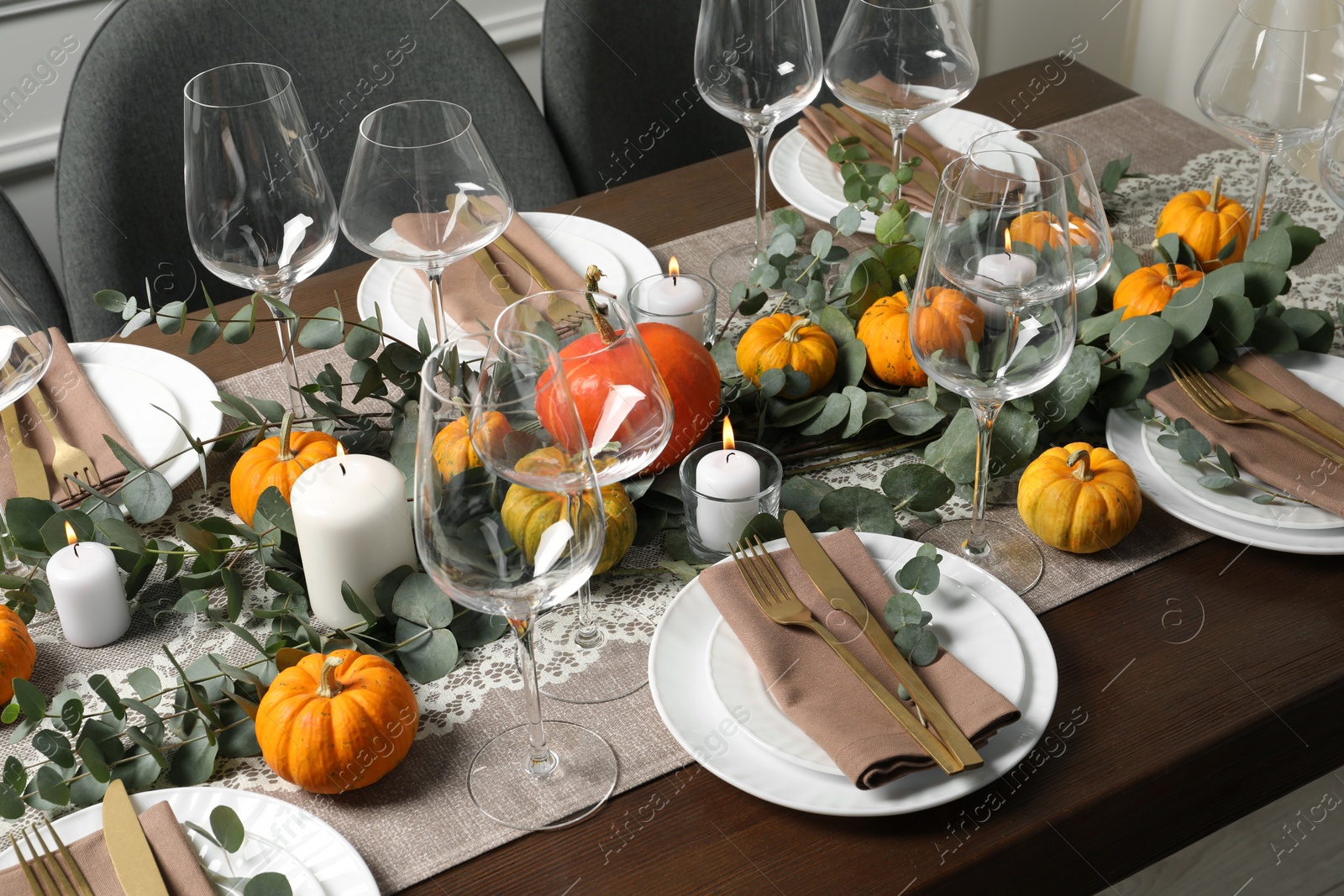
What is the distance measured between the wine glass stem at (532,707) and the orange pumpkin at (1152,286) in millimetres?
616

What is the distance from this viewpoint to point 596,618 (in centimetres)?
83

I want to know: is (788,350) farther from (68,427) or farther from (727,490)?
(68,427)

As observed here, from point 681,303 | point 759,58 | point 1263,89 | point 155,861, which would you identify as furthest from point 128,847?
point 1263,89

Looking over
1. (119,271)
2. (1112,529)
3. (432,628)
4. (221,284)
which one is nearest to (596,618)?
(432,628)

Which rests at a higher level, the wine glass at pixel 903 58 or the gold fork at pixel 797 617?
the wine glass at pixel 903 58

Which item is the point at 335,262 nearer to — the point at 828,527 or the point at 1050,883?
the point at 828,527

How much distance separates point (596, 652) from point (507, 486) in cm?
26

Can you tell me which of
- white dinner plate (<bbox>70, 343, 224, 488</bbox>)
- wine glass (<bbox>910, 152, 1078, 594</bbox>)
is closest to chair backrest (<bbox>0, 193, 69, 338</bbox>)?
white dinner plate (<bbox>70, 343, 224, 488</bbox>)

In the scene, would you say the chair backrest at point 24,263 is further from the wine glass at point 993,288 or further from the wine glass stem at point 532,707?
the wine glass at point 993,288

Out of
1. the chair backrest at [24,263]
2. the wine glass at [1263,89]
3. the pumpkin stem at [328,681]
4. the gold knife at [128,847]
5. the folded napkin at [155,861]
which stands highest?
the wine glass at [1263,89]

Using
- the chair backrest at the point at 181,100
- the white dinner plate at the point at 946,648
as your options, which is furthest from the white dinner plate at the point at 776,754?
the chair backrest at the point at 181,100

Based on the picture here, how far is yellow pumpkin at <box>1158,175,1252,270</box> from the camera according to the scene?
1.12 m

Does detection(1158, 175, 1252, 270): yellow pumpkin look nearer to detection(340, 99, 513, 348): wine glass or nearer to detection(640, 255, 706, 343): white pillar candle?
detection(640, 255, 706, 343): white pillar candle

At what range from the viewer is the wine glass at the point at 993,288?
0.74 m
